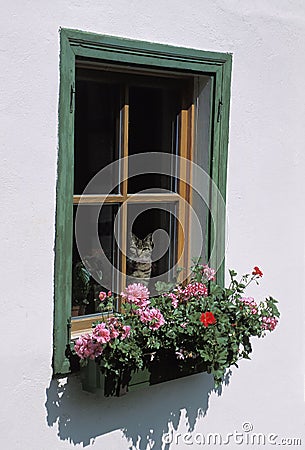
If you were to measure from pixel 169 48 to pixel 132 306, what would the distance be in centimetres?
98

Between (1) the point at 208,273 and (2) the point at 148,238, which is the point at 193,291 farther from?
(2) the point at 148,238

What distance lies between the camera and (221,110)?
Answer: 347 cm

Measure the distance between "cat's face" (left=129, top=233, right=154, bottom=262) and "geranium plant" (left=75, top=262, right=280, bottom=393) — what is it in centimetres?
20

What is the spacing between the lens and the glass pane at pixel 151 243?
3460 millimetres

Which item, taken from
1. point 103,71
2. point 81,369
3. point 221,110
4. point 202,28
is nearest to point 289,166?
point 221,110

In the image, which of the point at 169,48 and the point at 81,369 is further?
the point at 169,48

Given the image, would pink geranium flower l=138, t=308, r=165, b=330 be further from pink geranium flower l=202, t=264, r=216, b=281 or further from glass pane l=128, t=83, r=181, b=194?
glass pane l=128, t=83, r=181, b=194

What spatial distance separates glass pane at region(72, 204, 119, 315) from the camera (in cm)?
324

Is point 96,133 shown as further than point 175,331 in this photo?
Yes

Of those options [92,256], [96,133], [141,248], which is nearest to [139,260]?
[141,248]

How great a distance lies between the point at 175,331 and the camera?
3.12 metres

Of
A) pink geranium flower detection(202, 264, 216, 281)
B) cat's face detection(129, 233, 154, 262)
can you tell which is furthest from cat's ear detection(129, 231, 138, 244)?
pink geranium flower detection(202, 264, 216, 281)

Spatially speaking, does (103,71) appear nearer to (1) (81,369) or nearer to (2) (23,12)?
(2) (23,12)

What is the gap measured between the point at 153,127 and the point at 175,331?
87 cm
